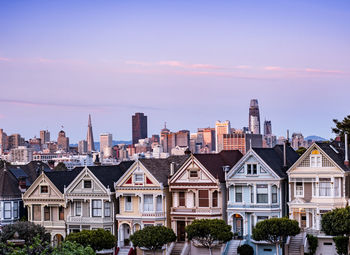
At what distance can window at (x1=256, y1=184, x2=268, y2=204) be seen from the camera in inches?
2707

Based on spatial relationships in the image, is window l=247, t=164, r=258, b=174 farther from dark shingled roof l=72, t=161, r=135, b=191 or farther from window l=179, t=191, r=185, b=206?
dark shingled roof l=72, t=161, r=135, b=191

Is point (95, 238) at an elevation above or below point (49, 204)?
below

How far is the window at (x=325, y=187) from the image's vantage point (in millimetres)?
66875

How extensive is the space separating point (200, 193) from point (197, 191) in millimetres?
302

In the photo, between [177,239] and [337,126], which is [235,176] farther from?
[337,126]

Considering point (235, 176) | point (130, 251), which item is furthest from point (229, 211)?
point (130, 251)

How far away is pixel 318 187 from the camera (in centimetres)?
6719

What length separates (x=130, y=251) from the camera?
71875 millimetres

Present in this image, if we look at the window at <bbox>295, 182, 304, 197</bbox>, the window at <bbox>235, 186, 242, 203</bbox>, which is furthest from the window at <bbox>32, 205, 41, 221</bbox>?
the window at <bbox>295, 182, 304, 197</bbox>

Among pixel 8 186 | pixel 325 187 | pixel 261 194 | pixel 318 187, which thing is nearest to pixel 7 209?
pixel 8 186

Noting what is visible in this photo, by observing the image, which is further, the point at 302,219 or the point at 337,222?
the point at 302,219

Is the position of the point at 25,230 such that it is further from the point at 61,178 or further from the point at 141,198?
the point at 141,198

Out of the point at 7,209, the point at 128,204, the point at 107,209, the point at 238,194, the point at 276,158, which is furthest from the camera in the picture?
the point at 7,209

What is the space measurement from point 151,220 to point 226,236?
784 centimetres
